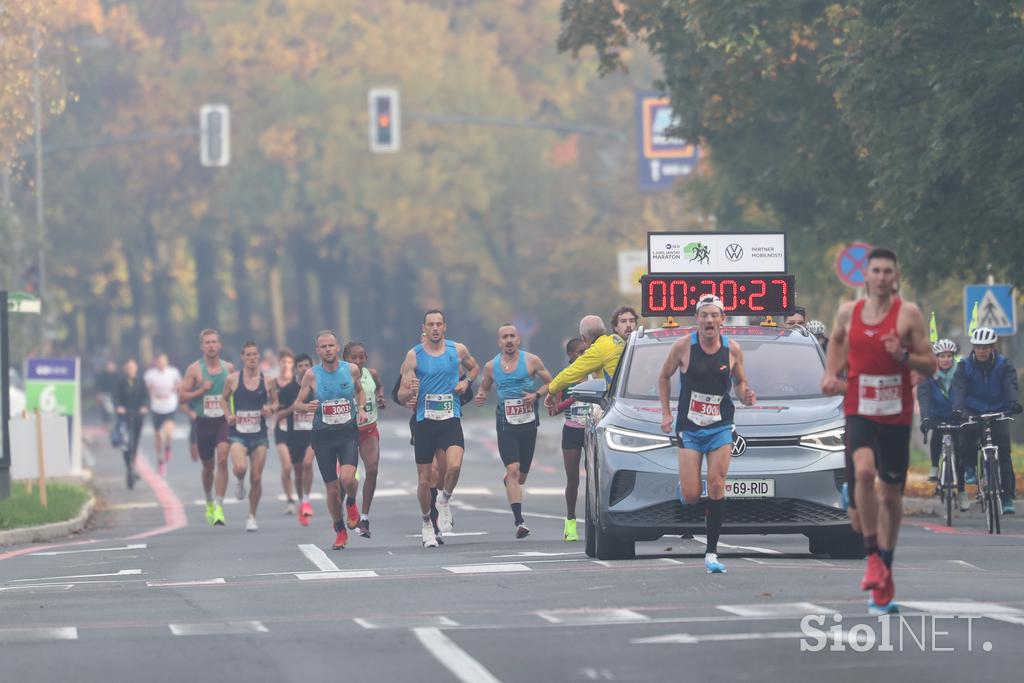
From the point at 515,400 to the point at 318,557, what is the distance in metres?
2.32

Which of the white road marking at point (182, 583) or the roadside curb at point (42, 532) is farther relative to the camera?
the roadside curb at point (42, 532)

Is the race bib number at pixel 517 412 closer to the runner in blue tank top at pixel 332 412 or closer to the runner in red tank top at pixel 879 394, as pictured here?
the runner in blue tank top at pixel 332 412

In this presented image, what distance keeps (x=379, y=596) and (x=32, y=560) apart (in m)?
7.31

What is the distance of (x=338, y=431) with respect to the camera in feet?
70.1

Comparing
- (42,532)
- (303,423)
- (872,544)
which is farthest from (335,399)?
(872,544)

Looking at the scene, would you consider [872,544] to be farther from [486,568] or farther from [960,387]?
[960,387]

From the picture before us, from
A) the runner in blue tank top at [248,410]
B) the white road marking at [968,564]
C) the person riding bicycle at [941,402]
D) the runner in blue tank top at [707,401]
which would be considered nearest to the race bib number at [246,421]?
the runner in blue tank top at [248,410]

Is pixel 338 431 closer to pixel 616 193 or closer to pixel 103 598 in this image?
pixel 103 598

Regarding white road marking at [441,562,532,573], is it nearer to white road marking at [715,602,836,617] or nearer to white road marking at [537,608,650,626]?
white road marking at [537,608,650,626]

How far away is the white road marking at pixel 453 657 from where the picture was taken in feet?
34.6

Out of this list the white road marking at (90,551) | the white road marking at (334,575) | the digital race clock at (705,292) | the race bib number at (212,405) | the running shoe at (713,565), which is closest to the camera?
the running shoe at (713,565)

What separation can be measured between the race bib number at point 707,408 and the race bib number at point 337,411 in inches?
234

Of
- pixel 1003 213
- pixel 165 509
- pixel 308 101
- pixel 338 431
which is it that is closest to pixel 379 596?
pixel 338 431

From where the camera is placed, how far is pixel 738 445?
55.4ft
